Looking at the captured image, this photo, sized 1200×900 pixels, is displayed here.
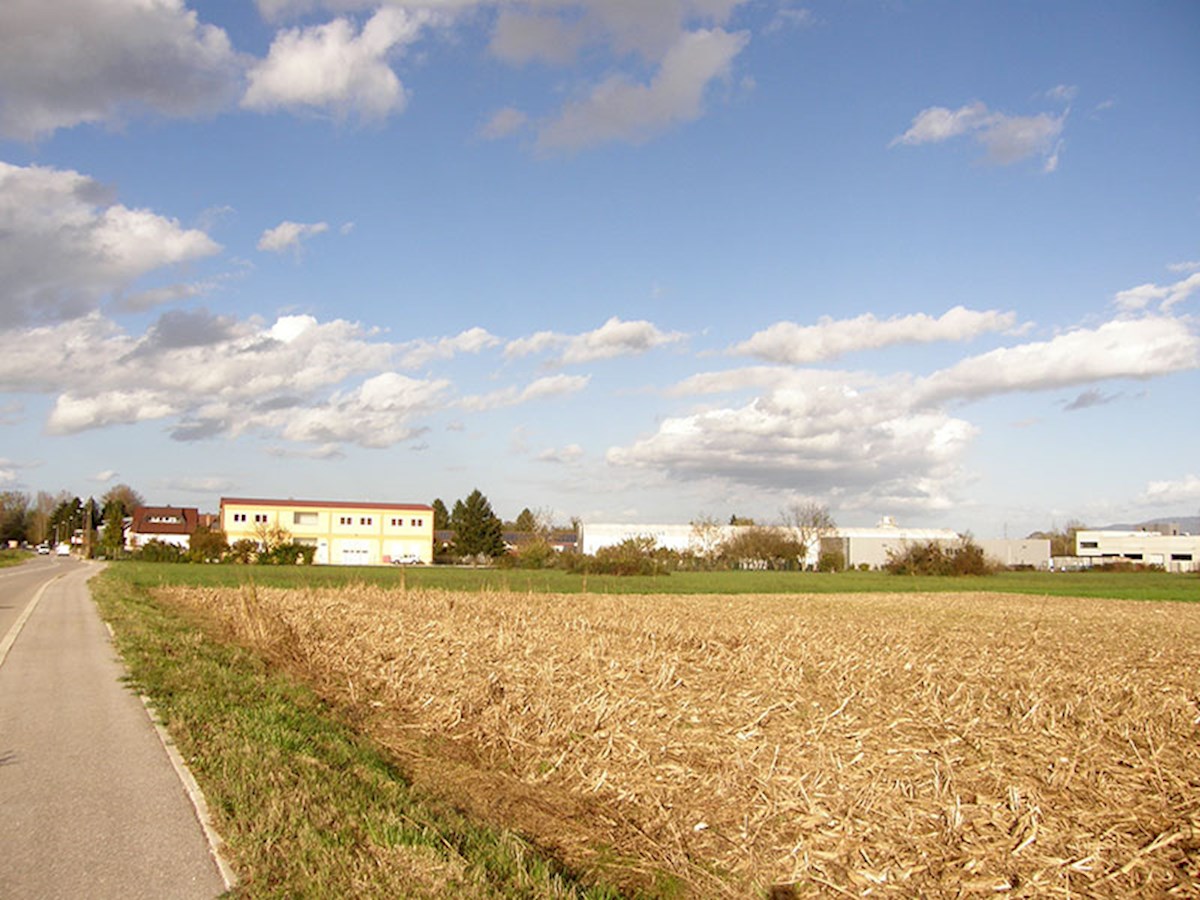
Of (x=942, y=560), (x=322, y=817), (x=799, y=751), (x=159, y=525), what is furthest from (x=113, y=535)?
(x=799, y=751)

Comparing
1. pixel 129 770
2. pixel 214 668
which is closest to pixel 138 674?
pixel 214 668

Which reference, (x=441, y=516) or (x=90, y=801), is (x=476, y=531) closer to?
(x=441, y=516)

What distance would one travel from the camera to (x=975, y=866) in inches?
231

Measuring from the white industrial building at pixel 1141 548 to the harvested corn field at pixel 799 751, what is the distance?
12671 centimetres

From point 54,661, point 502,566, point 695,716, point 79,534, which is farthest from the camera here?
point 79,534

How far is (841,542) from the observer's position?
122 metres

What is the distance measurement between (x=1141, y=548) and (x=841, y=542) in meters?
47.0

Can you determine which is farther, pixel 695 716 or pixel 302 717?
pixel 302 717

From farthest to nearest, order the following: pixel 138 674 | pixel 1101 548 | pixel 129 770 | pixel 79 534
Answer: pixel 79 534 < pixel 1101 548 < pixel 138 674 < pixel 129 770

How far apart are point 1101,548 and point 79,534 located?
158903 mm

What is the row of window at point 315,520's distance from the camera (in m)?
105

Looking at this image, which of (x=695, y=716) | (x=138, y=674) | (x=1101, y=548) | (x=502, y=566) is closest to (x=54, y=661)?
(x=138, y=674)

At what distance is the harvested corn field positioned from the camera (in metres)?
6.14

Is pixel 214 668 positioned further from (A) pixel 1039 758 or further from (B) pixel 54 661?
(A) pixel 1039 758
